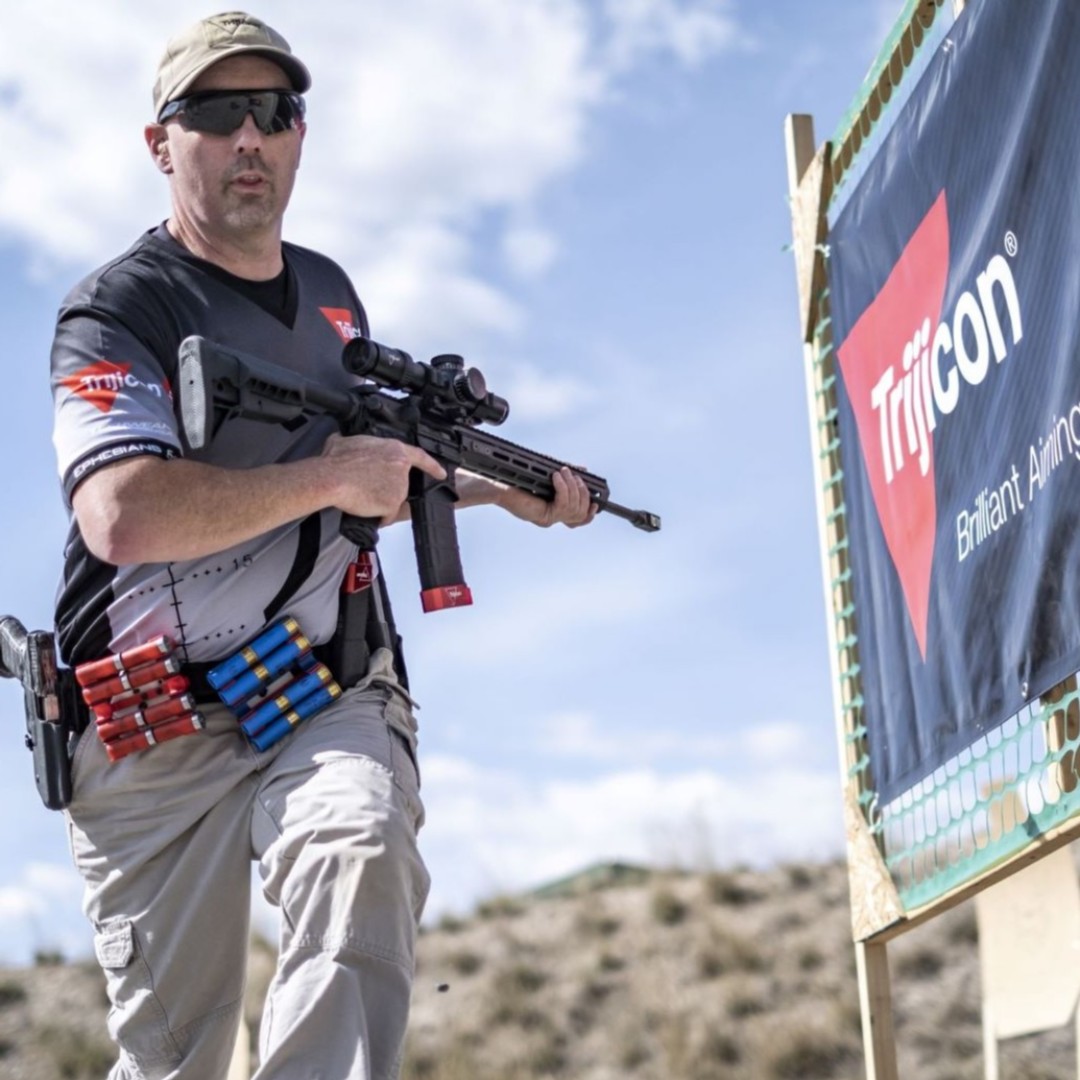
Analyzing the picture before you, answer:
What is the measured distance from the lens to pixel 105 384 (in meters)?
4.28

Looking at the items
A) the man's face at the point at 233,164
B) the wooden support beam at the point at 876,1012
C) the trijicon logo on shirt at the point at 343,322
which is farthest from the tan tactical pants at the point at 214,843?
the wooden support beam at the point at 876,1012

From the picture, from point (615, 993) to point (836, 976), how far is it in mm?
2110

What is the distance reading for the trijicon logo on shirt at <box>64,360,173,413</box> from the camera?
4.26 meters

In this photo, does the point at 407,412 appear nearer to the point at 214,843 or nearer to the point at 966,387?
the point at 214,843

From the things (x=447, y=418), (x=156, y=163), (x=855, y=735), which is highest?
(x=156, y=163)

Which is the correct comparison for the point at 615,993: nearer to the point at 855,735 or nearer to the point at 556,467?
the point at 855,735

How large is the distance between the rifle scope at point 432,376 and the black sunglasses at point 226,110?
2.07ft

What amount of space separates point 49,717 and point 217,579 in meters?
0.58

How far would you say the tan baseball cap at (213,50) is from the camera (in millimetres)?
4555

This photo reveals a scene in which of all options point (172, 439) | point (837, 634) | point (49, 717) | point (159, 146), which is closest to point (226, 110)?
point (159, 146)

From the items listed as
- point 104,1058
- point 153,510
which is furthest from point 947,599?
point 104,1058

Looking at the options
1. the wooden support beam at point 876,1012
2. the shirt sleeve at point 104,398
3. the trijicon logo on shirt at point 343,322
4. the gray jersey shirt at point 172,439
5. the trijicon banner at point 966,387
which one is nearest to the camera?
the shirt sleeve at point 104,398

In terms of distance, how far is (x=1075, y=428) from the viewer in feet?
15.0

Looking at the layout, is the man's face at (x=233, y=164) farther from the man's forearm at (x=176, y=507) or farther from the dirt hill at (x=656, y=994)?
the dirt hill at (x=656, y=994)
